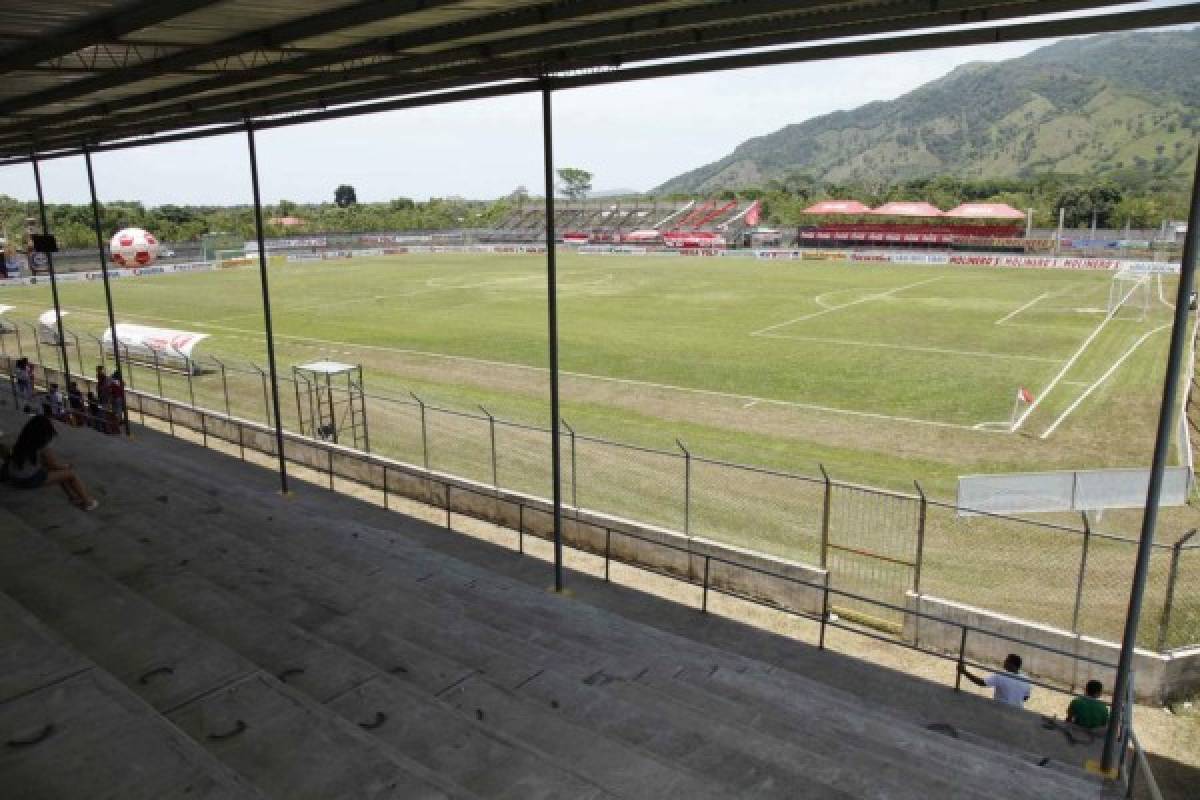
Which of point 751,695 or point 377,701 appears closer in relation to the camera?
point 377,701

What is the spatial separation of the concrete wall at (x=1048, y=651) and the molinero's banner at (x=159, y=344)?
2429 centimetres

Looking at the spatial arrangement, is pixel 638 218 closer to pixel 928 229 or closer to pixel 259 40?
pixel 928 229

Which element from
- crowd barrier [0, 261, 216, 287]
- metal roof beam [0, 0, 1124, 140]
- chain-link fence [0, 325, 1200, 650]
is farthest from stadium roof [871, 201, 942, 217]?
metal roof beam [0, 0, 1124, 140]

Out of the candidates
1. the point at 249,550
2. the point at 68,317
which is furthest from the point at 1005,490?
the point at 68,317

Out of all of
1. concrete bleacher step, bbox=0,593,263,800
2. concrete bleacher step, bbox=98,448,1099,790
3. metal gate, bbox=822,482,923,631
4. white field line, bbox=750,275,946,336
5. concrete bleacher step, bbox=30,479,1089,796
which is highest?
concrete bleacher step, bbox=0,593,263,800

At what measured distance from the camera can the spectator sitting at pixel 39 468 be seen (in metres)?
11.9

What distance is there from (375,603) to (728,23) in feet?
23.6

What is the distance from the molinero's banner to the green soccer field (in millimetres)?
1321

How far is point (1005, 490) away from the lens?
14023mm

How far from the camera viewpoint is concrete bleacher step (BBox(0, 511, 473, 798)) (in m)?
5.32

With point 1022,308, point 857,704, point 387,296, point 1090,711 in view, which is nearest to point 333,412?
point 857,704

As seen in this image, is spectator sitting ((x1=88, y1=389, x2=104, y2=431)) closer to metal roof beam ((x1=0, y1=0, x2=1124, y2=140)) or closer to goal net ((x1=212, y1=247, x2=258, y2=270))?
metal roof beam ((x1=0, y1=0, x2=1124, y2=140))

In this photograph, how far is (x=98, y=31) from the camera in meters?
8.05

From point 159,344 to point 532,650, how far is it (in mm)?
25435
